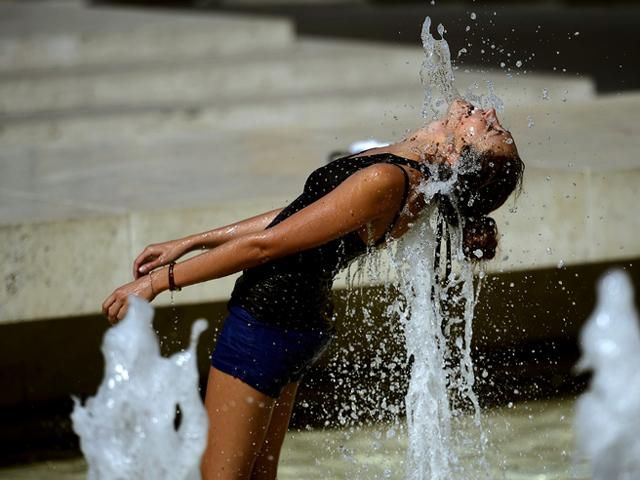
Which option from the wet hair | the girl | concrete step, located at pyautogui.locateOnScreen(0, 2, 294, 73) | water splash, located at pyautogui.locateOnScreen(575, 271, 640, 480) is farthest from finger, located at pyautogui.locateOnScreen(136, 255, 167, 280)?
concrete step, located at pyautogui.locateOnScreen(0, 2, 294, 73)

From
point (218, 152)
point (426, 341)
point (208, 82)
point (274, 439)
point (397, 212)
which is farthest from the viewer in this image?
point (208, 82)

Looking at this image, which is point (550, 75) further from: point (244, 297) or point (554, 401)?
point (244, 297)

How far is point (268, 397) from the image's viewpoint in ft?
11.1

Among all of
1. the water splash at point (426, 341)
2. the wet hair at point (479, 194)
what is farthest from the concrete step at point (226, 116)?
the wet hair at point (479, 194)

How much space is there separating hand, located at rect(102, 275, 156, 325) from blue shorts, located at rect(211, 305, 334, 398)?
0.24 meters

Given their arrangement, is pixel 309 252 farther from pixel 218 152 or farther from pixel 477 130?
pixel 218 152

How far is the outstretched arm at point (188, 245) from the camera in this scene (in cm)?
367

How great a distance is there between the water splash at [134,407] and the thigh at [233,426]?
12 cm

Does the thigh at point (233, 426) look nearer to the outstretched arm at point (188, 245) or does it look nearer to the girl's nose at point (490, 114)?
the outstretched arm at point (188, 245)

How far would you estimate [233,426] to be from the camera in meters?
3.36

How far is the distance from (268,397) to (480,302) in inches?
89.7

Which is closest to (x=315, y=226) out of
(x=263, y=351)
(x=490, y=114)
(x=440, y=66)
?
(x=263, y=351)

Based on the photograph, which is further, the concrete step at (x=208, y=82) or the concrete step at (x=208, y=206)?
the concrete step at (x=208, y=82)

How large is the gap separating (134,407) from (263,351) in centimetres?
36
